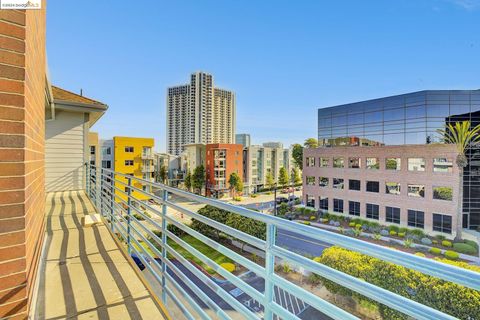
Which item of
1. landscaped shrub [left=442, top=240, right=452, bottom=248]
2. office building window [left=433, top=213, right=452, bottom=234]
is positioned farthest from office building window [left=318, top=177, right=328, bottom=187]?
landscaped shrub [left=442, top=240, right=452, bottom=248]

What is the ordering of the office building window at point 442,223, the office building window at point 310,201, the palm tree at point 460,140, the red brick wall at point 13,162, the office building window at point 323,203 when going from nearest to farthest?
the red brick wall at point 13,162 → the palm tree at point 460,140 → the office building window at point 442,223 → the office building window at point 323,203 → the office building window at point 310,201

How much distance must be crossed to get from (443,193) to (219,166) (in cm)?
2568

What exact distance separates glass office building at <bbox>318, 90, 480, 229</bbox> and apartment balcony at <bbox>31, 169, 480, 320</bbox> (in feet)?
80.2

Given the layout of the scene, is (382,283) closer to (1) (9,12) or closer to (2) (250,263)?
(2) (250,263)

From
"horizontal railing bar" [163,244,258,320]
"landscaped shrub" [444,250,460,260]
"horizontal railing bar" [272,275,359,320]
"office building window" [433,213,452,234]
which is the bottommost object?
"landscaped shrub" [444,250,460,260]

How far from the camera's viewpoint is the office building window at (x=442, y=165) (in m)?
19.0

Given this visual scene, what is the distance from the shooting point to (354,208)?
76.6 feet

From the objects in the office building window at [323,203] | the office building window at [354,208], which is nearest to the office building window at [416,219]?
the office building window at [354,208]

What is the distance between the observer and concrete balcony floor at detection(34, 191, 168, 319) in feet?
6.52

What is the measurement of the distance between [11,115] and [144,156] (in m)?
30.4

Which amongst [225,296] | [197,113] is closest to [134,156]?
[225,296]

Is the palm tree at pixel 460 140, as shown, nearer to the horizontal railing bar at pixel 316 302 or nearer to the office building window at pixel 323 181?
the office building window at pixel 323 181

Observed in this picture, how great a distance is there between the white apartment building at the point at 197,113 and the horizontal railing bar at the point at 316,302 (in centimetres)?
7566

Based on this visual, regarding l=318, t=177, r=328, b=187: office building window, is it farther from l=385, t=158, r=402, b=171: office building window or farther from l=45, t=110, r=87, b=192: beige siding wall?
l=45, t=110, r=87, b=192: beige siding wall
